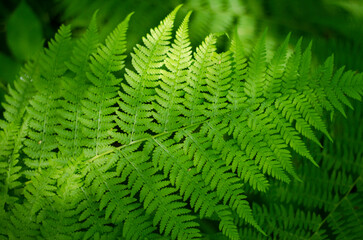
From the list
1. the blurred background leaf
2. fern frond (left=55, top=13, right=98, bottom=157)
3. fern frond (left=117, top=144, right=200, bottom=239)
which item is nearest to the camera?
fern frond (left=117, top=144, right=200, bottom=239)

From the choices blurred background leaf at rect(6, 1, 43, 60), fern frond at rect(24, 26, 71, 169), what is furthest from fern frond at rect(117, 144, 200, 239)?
blurred background leaf at rect(6, 1, 43, 60)

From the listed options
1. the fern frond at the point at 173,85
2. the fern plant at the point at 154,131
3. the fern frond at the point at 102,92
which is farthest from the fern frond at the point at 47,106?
the fern frond at the point at 173,85

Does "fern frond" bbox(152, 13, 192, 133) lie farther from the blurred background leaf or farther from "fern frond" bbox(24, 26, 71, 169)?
the blurred background leaf

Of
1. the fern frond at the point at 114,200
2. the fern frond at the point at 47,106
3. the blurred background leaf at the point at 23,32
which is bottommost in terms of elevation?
the fern frond at the point at 114,200

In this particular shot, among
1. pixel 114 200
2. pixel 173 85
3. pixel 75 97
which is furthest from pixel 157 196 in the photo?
pixel 75 97

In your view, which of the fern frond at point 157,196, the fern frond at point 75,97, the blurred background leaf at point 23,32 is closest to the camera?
the fern frond at point 157,196

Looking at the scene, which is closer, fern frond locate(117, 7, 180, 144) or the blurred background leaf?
fern frond locate(117, 7, 180, 144)


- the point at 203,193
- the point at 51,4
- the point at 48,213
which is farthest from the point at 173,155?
the point at 51,4

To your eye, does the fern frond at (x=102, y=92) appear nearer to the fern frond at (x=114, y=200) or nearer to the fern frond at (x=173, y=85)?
the fern frond at (x=114, y=200)
